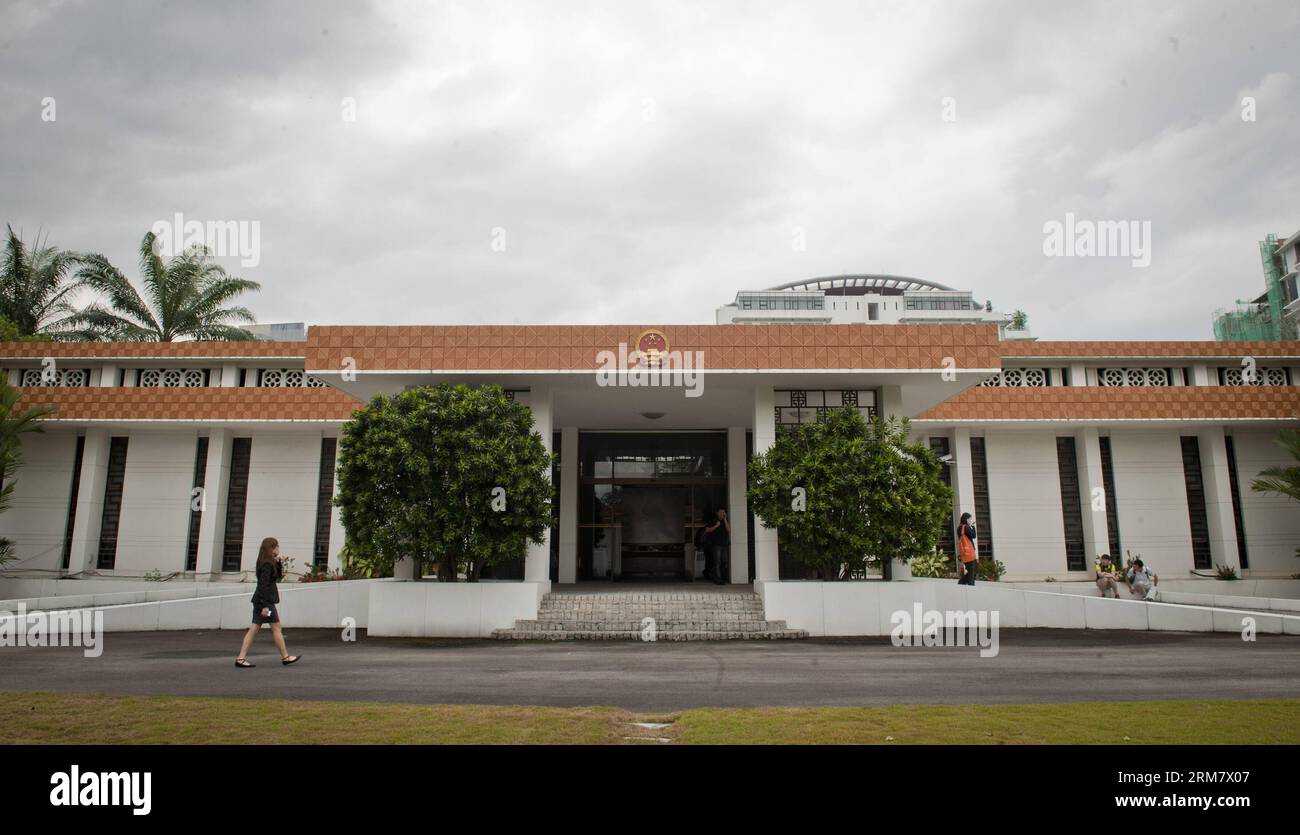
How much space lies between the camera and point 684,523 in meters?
18.8

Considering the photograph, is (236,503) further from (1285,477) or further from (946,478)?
(1285,477)

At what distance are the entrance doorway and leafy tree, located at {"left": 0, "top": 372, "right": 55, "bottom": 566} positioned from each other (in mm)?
12621

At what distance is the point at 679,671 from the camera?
928 cm

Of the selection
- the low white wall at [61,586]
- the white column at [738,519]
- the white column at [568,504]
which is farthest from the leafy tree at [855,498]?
the low white wall at [61,586]

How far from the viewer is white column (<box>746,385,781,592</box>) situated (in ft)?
45.1

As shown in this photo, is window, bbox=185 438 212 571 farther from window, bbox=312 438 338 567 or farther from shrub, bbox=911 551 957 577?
shrub, bbox=911 551 957 577

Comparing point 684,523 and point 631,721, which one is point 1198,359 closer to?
point 684,523

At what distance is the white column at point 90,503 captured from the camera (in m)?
19.7

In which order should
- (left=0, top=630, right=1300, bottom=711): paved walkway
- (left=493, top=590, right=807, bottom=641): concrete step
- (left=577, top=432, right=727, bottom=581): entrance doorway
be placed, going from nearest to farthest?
(left=0, top=630, right=1300, bottom=711): paved walkway
(left=493, top=590, right=807, bottom=641): concrete step
(left=577, top=432, right=727, bottom=581): entrance doorway

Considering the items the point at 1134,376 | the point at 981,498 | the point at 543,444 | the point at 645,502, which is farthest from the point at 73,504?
the point at 1134,376

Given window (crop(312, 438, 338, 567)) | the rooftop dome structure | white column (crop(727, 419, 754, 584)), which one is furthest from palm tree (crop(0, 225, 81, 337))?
the rooftop dome structure

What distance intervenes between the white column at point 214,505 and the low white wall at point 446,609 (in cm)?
933
